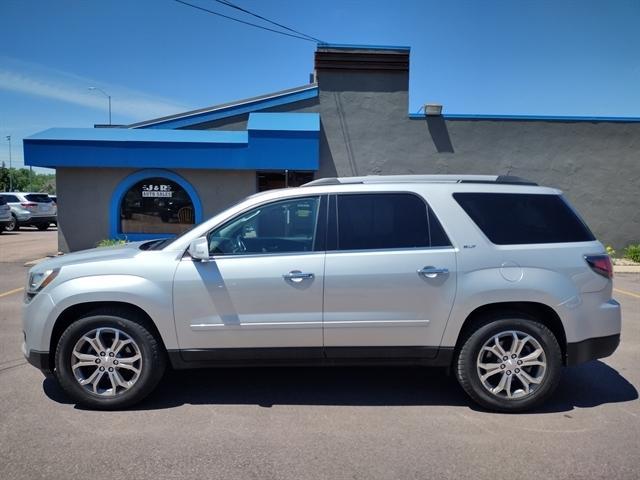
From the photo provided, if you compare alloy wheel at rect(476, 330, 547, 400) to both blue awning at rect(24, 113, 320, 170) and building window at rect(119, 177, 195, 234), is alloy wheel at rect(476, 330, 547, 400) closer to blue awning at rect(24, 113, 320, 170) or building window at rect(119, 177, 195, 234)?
blue awning at rect(24, 113, 320, 170)

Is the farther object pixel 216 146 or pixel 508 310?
pixel 216 146

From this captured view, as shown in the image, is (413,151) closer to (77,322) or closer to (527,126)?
(527,126)

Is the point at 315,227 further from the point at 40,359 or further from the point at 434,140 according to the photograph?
the point at 434,140

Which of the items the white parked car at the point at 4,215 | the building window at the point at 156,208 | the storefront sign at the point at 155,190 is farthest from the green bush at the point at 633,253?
the white parked car at the point at 4,215

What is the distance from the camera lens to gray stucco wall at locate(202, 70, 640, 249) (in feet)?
43.7

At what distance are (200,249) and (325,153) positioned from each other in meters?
9.81

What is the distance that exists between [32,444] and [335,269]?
2.48m

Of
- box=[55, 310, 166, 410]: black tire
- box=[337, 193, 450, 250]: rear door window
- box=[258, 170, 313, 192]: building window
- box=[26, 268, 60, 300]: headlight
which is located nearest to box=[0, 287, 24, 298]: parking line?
box=[26, 268, 60, 300]: headlight

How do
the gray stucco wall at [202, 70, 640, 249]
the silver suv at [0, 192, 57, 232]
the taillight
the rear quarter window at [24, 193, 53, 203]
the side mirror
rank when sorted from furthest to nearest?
the rear quarter window at [24, 193, 53, 203], the silver suv at [0, 192, 57, 232], the gray stucco wall at [202, 70, 640, 249], the taillight, the side mirror

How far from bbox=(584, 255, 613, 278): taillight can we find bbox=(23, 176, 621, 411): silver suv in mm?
12

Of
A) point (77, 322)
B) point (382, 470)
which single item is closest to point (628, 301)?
point (382, 470)

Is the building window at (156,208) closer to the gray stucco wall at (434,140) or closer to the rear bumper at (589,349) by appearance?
the gray stucco wall at (434,140)

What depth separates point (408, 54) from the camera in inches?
519

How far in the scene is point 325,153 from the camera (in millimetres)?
13297
